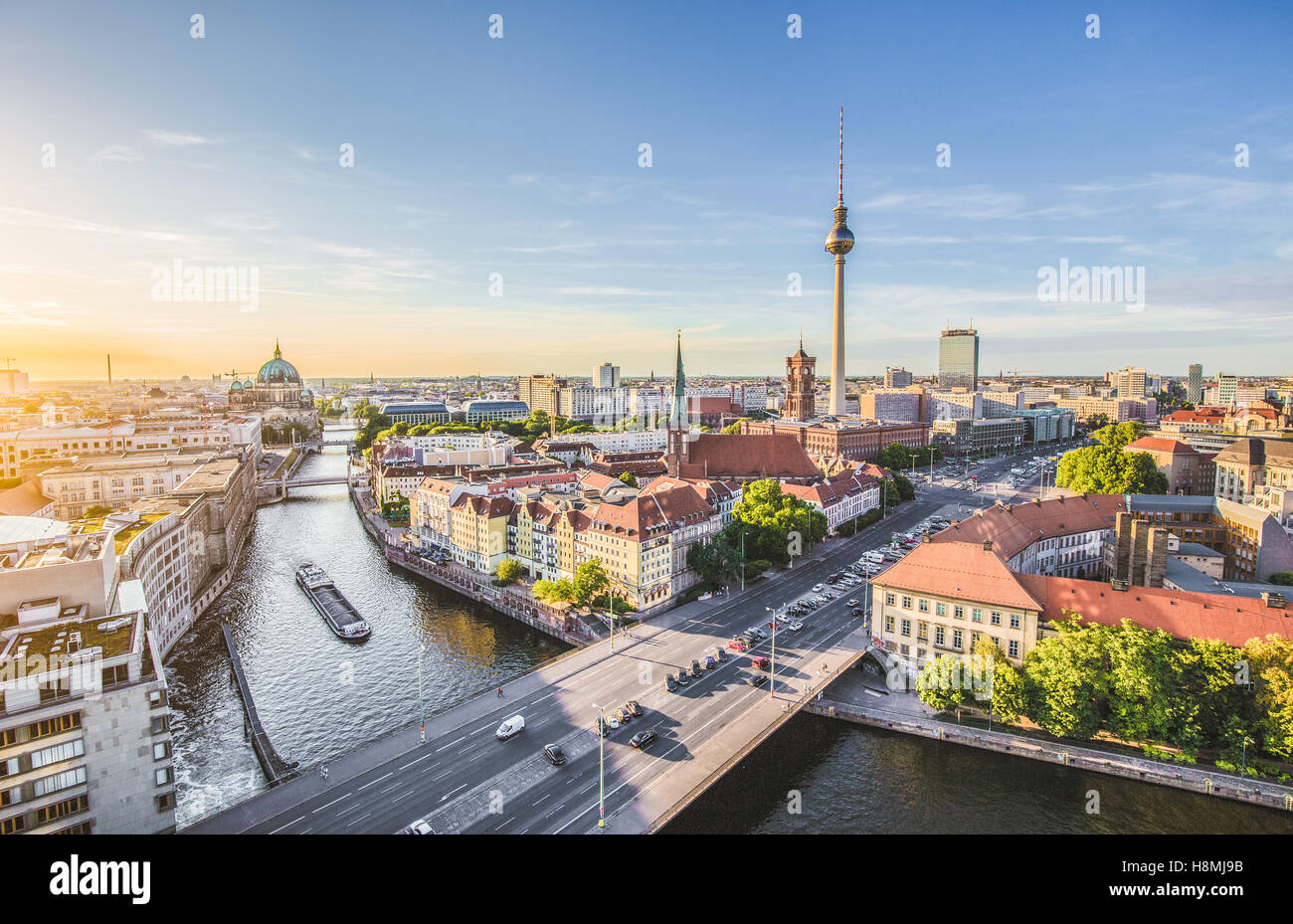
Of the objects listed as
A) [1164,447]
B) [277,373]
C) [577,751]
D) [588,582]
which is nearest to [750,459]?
[588,582]

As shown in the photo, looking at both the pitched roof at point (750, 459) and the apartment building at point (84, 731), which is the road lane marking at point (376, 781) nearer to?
the apartment building at point (84, 731)

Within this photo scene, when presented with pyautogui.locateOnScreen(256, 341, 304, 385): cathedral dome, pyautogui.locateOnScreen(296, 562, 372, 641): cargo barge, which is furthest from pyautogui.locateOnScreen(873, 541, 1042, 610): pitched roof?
pyautogui.locateOnScreen(256, 341, 304, 385): cathedral dome

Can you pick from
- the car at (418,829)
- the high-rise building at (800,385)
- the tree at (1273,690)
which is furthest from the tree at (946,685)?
the high-rise building at (800,385)

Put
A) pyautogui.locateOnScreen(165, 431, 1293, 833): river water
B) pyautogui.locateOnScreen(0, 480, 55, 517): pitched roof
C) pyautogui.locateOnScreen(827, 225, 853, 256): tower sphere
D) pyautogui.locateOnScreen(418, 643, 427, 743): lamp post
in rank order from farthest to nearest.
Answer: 1. pyautogui.locateOnScreen(827, 225, 853, 256): tower sphere
2. pyautogui.locateOnScreen(0, 480, 55, 517): pitched roof
3. pyautogui.locateOnScreen(418, 643, 427, 743): lamp post
4. pyautogui.locateOnScreen(165, 431, 1293, 833): river water

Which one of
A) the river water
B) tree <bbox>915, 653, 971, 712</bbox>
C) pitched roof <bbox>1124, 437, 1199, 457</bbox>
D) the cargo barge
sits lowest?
the river water

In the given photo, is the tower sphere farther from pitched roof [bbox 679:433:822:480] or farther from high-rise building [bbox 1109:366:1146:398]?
high-rise building [bbox 1109:366:1146:398]

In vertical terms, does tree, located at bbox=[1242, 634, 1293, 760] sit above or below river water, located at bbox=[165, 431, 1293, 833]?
above
